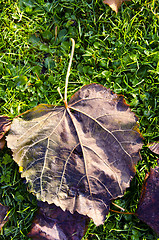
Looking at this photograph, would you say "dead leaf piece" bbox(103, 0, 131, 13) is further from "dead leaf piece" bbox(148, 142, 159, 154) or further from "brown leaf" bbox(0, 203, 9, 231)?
"brown leaf" bbox(0, 203, 9, 231)

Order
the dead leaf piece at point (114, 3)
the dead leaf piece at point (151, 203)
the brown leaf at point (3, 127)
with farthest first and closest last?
the dead leaf piece at point (114, 3), the brown leaf at point (3, 127), the dead leaf piece at point (151, 203)

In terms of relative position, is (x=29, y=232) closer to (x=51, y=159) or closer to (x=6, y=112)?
(x=51, y=159)

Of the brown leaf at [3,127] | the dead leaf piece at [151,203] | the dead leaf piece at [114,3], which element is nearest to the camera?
the dead leaf piece at [151,203]

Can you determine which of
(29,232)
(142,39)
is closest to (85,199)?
(29,232)

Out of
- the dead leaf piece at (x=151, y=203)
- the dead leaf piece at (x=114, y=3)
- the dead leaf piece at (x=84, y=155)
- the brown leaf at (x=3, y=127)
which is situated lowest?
the dead leaf piece at (x=151, y=203)

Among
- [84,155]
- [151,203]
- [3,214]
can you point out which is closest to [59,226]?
[3,214]

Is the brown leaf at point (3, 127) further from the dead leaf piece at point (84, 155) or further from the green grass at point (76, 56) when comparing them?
the dead leaf piece at point (84, 155)

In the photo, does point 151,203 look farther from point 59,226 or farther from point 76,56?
point 76,56

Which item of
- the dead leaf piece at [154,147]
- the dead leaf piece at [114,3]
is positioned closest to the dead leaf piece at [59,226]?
the dead leaf piece at [154,147]
